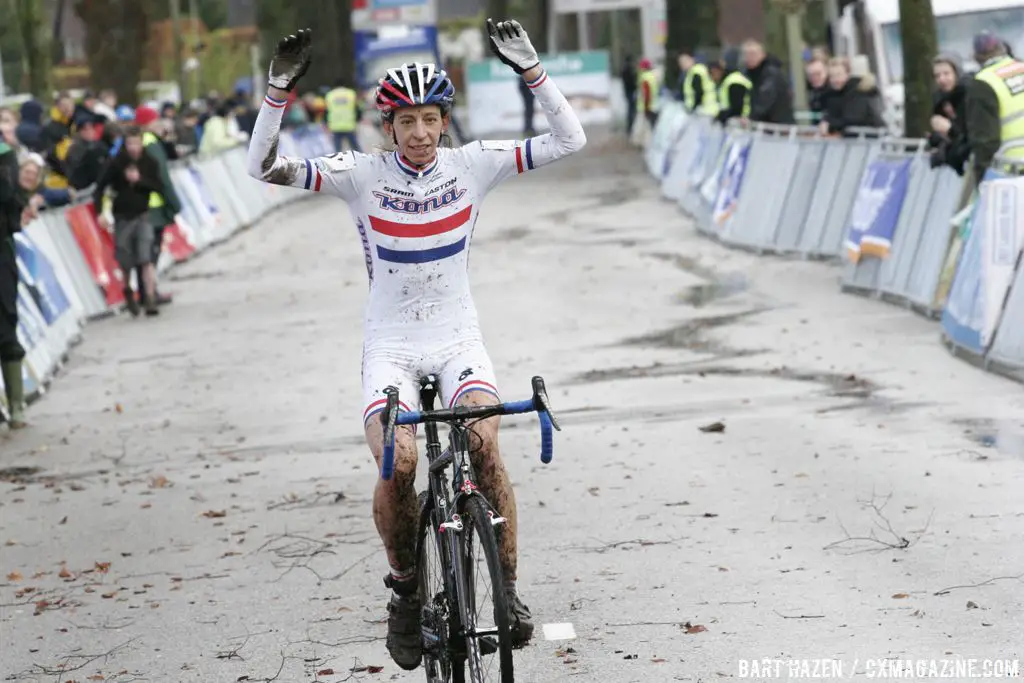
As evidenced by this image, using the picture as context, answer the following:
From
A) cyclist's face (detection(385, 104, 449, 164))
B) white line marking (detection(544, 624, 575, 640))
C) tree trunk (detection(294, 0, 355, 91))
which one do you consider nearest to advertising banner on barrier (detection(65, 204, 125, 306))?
white line marking (detection(544, 624, 575, 640))

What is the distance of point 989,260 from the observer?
42.8ft

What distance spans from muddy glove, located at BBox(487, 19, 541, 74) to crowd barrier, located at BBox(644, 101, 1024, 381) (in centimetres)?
668

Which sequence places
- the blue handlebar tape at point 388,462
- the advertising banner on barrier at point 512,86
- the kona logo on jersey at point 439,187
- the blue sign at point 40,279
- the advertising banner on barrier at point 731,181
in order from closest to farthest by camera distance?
the blue handlebar tape at point 388,462
the kona logo on jersey at point 439,187
the blue sign at point 40,279
the advertising banner on barrier at point 731,181
the advertising banner on barrier at point 512,86

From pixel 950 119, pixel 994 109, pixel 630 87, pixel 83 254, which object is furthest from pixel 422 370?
pixel 630 87

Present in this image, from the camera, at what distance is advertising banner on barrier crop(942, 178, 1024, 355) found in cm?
1278

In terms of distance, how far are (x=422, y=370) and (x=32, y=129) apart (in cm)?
1916

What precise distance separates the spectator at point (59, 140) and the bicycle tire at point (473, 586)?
16.3 m

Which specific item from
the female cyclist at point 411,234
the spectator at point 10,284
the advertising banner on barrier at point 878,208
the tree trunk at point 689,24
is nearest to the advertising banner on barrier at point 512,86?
the tree trunk at point 689,24

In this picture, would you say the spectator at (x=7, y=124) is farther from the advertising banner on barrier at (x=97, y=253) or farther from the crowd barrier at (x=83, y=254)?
the advertising banner on barrier at (x=97, y=253)

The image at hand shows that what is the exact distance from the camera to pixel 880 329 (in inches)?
618

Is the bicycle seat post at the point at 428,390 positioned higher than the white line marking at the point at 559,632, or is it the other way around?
the bicycle seat post at the point at 428,390

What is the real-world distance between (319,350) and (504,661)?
447 inches

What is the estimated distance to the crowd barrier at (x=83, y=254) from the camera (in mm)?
16625

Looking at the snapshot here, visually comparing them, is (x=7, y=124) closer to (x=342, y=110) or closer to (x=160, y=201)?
(x=160, y=201)
